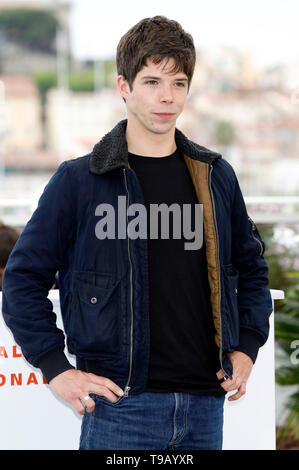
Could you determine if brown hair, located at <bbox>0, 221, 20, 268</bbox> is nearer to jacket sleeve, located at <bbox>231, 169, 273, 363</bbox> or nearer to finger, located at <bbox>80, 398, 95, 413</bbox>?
jacket sleeve, located at <bbox>231, 169, 273, 363</bbox>

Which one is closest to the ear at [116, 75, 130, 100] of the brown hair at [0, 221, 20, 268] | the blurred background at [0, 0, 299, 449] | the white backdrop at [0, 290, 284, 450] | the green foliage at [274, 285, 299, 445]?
the white backdrop at [0, 290, 284, 450]

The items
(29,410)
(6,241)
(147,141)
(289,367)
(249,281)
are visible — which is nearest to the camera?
(147,141)

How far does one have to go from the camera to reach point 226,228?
1.63m

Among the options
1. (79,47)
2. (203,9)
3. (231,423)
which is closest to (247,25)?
(203,9)

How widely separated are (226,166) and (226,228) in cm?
16

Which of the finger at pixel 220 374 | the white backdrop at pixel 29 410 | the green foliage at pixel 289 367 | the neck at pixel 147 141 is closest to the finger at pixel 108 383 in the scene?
the finger at pixel 220 374

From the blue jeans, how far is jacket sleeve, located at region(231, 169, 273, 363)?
0.25m

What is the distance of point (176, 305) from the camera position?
1520 millimetres

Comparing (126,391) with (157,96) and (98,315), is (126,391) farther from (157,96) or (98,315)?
(157,96)

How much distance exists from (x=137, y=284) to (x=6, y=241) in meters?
1.47

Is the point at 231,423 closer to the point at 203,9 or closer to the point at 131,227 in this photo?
the point at 131,227

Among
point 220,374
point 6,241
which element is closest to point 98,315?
point 220,374

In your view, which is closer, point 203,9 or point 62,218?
point 62,218

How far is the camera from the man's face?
1551 millimetres
